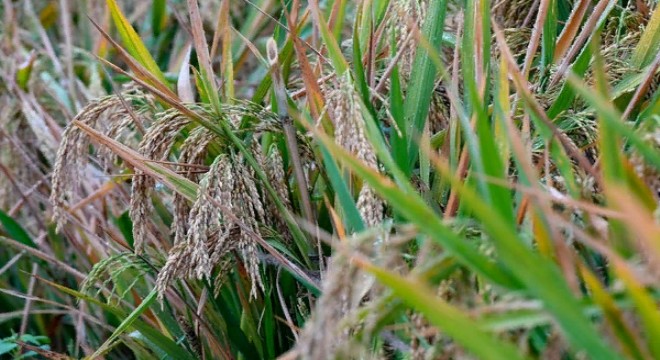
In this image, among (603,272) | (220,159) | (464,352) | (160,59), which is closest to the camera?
(464,352)

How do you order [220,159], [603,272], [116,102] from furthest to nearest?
[116,102] < [220,159] < [603,272]

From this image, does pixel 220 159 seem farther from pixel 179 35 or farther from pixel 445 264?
pixel 179 35

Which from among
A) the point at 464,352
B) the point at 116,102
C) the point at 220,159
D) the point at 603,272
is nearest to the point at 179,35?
the point at 116,102

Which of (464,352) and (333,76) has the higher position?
(333,76)

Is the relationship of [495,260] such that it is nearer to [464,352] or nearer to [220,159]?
[464,352]

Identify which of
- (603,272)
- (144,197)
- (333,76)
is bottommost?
(603,272)

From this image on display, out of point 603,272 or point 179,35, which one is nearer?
point 603,272
